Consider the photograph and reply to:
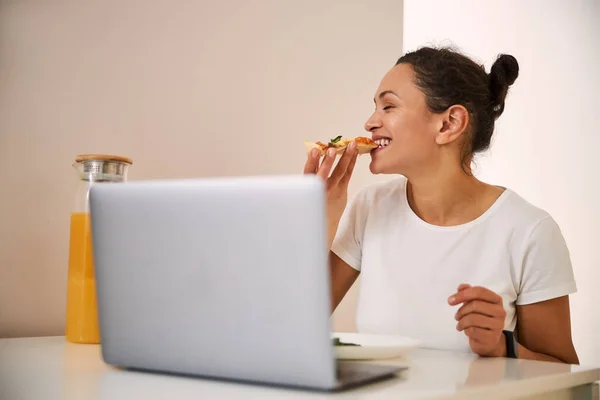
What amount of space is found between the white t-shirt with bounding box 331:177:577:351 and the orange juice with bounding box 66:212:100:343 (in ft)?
2.23

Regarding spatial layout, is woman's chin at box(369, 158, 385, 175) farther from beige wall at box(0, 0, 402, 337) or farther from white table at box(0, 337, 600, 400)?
white table at box(0, 337, 600, 400)

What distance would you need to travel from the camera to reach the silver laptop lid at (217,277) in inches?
26.9

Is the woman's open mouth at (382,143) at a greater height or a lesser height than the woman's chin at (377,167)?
greater

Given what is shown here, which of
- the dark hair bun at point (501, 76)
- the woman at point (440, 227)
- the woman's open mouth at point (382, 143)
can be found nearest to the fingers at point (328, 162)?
the woman at point (440, 227)

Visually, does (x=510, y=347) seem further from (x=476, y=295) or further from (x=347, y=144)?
(x=347, y=144)

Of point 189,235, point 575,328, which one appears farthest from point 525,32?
point 189,235

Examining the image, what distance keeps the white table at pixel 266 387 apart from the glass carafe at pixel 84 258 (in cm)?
7

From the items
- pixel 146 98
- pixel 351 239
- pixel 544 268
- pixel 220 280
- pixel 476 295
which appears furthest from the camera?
pixel 351 239

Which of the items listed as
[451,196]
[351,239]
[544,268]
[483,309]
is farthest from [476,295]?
[351,239]

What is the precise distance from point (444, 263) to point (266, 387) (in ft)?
2.93

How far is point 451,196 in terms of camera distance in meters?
1.63

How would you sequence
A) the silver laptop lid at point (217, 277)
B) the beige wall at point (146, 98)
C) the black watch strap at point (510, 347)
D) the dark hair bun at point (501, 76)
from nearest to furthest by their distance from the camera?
the silver laptop lid at point (217, 277), the black watch strap at point (510, 347), the beige wall at point (146, 98), the dark hair bun at point (501, 76)

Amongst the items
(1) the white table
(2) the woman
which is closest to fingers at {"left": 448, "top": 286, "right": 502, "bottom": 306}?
(1) the white table

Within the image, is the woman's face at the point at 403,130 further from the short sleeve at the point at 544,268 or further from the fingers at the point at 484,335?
the fingers at the point at 484,335
